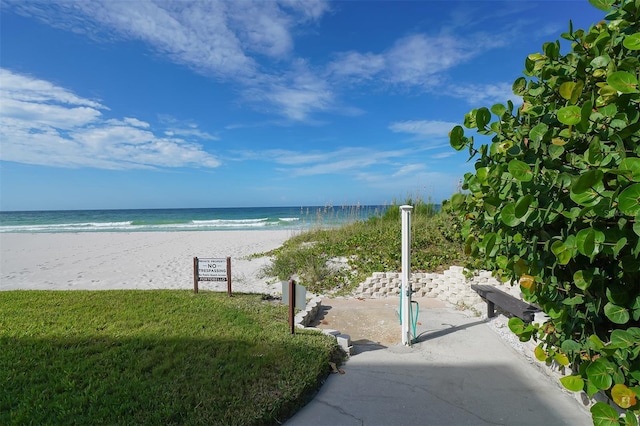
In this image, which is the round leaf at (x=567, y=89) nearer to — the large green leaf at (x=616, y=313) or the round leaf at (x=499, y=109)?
the round leaf at (x=499, y=109)

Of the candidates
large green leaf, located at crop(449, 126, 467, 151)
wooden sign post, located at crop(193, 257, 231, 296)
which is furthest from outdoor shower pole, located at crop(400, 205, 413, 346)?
wooden sign post, located at crop(193, 257, 231, 296)

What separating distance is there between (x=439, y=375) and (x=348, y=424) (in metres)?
1.23

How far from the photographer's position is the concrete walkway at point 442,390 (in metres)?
2.59

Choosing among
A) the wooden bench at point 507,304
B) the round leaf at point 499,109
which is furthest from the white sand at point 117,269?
the round leaf at point 499,109

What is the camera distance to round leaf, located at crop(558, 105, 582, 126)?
1071mm

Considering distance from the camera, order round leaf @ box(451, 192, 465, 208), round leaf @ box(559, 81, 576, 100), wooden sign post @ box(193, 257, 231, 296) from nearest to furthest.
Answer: round leaf @ box(559, 81, 576, 100), round leaf @ box(451, 192, 465, 208), wooden sign post @ box(193, 257, 231, 296)

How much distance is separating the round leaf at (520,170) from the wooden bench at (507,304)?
3253mm

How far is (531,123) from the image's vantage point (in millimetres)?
1571

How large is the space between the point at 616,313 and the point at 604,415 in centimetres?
35

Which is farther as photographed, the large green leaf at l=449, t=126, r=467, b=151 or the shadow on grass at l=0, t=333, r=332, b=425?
the shadow on grass at l=0, t=333, r=332, b=425

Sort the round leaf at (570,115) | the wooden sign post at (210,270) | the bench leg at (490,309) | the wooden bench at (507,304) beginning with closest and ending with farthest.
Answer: the round leaf at (570,115)
the wooden bench at (507,304)
the bench leg at (490,309)
the wooden sign post at (210,270)

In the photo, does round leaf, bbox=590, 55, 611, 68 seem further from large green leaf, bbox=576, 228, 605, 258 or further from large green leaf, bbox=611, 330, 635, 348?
large green leaf, bbox=611, 330, 635, 348

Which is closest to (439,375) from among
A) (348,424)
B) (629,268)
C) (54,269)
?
(348,424)

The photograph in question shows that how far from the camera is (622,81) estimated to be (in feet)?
3.21
